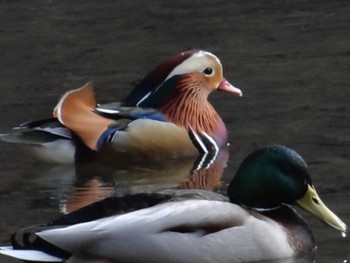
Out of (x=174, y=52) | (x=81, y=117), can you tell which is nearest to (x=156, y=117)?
(x=81, y=117)

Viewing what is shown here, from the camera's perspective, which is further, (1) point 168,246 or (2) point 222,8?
(2) point 222,8

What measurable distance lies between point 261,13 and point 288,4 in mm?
576

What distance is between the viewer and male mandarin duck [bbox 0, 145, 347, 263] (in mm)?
7289

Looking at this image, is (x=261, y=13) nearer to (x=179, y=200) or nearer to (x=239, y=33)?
(x=239, y=33)

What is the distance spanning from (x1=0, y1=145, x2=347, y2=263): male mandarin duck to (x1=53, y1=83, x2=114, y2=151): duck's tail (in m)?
2.50

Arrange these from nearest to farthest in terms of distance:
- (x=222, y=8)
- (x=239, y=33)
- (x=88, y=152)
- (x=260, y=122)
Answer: (x=88, y=152) → (x=260, y=122) → (x=239, y=33) → (x=222, y=8)

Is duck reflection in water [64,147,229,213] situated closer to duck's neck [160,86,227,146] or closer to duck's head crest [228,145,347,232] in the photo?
duck's neck [160,86,227,146]

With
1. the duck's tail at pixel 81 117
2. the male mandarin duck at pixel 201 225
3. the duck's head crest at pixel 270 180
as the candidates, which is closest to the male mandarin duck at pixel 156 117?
the duck's tail at pixel 81 117

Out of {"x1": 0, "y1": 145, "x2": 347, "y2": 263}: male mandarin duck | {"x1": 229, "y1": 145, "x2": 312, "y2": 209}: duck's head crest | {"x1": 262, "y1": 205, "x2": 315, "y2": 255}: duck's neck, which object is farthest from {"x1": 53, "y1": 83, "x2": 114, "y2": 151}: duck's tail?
{"x1": 262, "y1": 205, "x2": 315, "y2": 255}: duck's neck

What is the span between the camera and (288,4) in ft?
52.6

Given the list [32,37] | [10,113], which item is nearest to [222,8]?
[32,37]

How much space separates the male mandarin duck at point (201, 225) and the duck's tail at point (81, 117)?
2.50 m

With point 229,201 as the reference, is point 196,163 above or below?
below

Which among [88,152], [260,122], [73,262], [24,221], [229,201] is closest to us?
[73,262]
